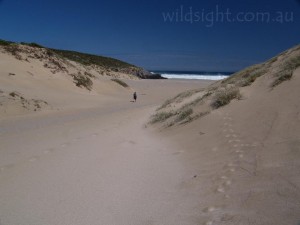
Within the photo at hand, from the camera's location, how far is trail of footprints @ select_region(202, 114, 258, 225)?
126 inches

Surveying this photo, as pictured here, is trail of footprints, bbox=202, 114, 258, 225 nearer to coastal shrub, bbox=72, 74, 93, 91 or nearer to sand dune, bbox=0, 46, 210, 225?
sand dune, bbox=0, 46, 210, 225

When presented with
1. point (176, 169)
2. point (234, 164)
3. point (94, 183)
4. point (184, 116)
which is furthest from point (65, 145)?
point (234, 164)

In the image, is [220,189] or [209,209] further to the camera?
[220,189]

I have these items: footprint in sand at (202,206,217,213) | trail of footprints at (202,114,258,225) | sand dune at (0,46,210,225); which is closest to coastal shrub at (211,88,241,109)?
sand dune at (0,46,210,225)

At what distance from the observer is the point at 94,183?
4422 millimetres

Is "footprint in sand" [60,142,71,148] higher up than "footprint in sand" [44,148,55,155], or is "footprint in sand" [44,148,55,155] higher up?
"footprint in sand" [60,142,71,148]

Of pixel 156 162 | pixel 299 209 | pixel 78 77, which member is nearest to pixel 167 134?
pixel 156 162

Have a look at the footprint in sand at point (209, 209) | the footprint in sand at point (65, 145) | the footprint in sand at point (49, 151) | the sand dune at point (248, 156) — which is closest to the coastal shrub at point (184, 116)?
the sand dune at point (248, 156)

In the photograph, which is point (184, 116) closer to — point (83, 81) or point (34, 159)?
point (34, 159)

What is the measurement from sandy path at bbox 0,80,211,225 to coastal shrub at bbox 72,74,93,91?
65.0 ft

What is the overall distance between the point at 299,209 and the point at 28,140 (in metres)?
7.09

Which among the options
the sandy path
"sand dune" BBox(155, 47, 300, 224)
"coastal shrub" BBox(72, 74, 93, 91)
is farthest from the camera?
"coastal shrub" BBox(72, 74, 93, 91)

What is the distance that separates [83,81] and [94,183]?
24299 millimetres

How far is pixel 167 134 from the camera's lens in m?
7.34
